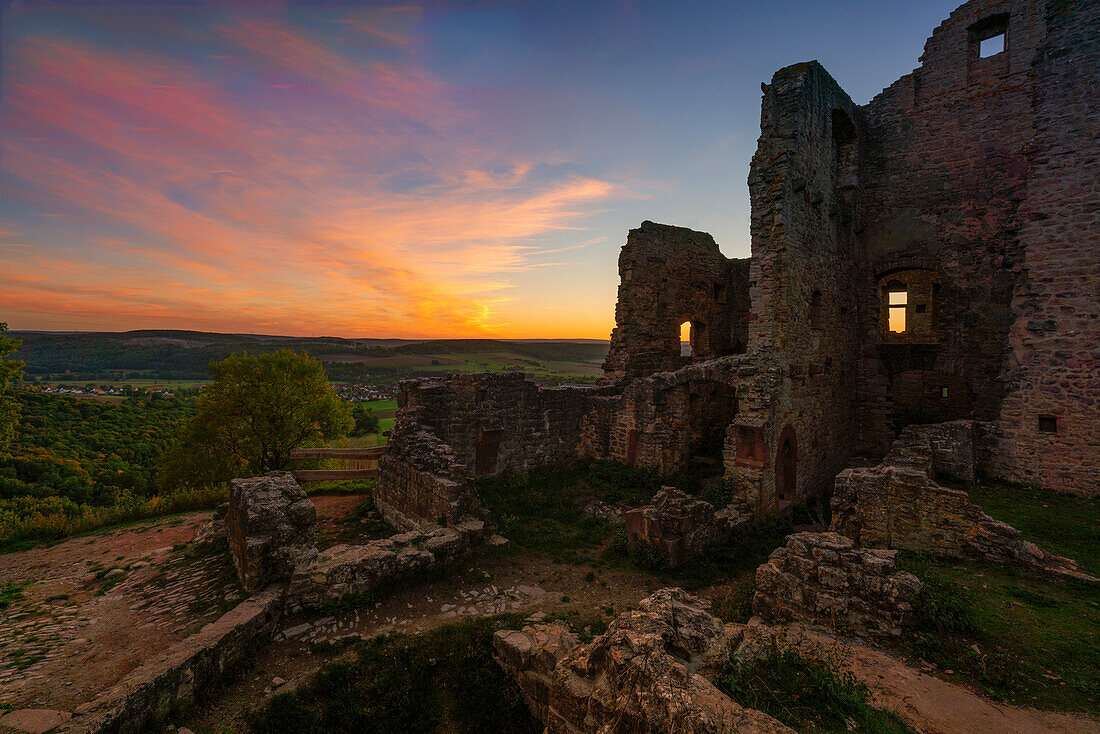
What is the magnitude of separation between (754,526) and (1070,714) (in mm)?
6479

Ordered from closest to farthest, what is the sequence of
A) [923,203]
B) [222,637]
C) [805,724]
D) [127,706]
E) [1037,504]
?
[805,724] < [127,706] < [222,637] < [1037,504] < [923,203]

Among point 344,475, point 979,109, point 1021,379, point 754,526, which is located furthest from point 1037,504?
point 344,475

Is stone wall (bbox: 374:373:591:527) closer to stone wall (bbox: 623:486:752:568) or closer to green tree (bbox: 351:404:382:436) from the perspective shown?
stone wall (bbox: 623:486:752:568)

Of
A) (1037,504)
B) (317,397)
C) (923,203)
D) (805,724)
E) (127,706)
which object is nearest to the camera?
(805,724)

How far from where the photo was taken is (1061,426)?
9.28m

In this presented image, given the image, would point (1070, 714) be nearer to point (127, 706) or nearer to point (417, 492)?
point (127, 706)

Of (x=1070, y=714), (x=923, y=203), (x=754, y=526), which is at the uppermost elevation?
(x=923, y=203)

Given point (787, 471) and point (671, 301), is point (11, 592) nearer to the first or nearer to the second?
point (787, 471)

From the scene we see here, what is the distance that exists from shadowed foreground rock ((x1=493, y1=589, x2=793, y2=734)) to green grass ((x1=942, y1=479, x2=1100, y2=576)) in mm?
5778

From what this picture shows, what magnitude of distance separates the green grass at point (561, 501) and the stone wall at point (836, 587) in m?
3.76

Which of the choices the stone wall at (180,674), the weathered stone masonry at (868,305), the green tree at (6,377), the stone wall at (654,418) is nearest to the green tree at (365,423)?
the green tree at (6,377)

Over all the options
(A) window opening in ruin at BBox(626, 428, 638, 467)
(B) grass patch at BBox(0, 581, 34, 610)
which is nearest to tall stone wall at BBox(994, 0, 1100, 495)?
(A) window opening in ruin at BBox(626, 428, 638, 467)

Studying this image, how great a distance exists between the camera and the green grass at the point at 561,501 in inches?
358

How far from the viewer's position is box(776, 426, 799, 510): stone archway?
1098 centimetres
